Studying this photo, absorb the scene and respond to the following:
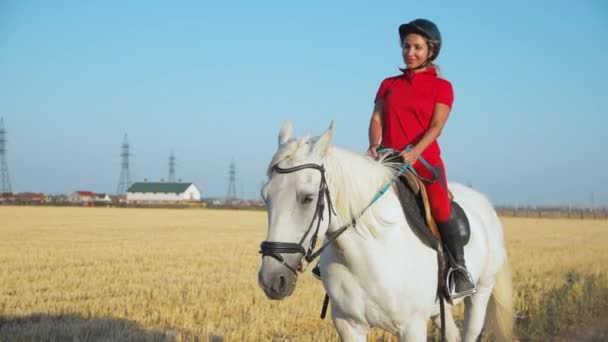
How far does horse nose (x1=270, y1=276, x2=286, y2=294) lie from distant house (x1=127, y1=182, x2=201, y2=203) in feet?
434

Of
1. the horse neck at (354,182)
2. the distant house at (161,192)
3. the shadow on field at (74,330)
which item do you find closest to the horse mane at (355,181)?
the horse neck at (354,182)

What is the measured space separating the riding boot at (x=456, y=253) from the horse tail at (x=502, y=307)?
1722 millimetres

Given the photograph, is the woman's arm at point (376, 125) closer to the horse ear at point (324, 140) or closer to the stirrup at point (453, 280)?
the horse ear at point (324, 140)

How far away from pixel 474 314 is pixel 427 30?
117 inches

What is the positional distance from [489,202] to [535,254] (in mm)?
15290

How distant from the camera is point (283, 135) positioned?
12.1ft

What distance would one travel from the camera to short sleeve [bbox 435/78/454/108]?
14.5ft

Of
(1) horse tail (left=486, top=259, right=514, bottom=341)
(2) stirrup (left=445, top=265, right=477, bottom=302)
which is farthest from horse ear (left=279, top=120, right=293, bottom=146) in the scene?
(1) horse tail (left=486, top=259, right=514, bottom=341)

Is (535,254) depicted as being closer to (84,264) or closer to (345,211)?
(84,264)

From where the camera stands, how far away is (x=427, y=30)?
176 inches

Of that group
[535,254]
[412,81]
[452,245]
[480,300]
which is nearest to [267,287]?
[452,245]

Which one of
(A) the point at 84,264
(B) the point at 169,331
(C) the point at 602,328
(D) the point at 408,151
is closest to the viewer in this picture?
(D) the point at 408,151

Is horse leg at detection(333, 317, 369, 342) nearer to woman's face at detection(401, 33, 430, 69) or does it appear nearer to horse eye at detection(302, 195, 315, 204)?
horse eye at detection(302, 195, 315, 204)

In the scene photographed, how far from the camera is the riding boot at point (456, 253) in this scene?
4.46 m
